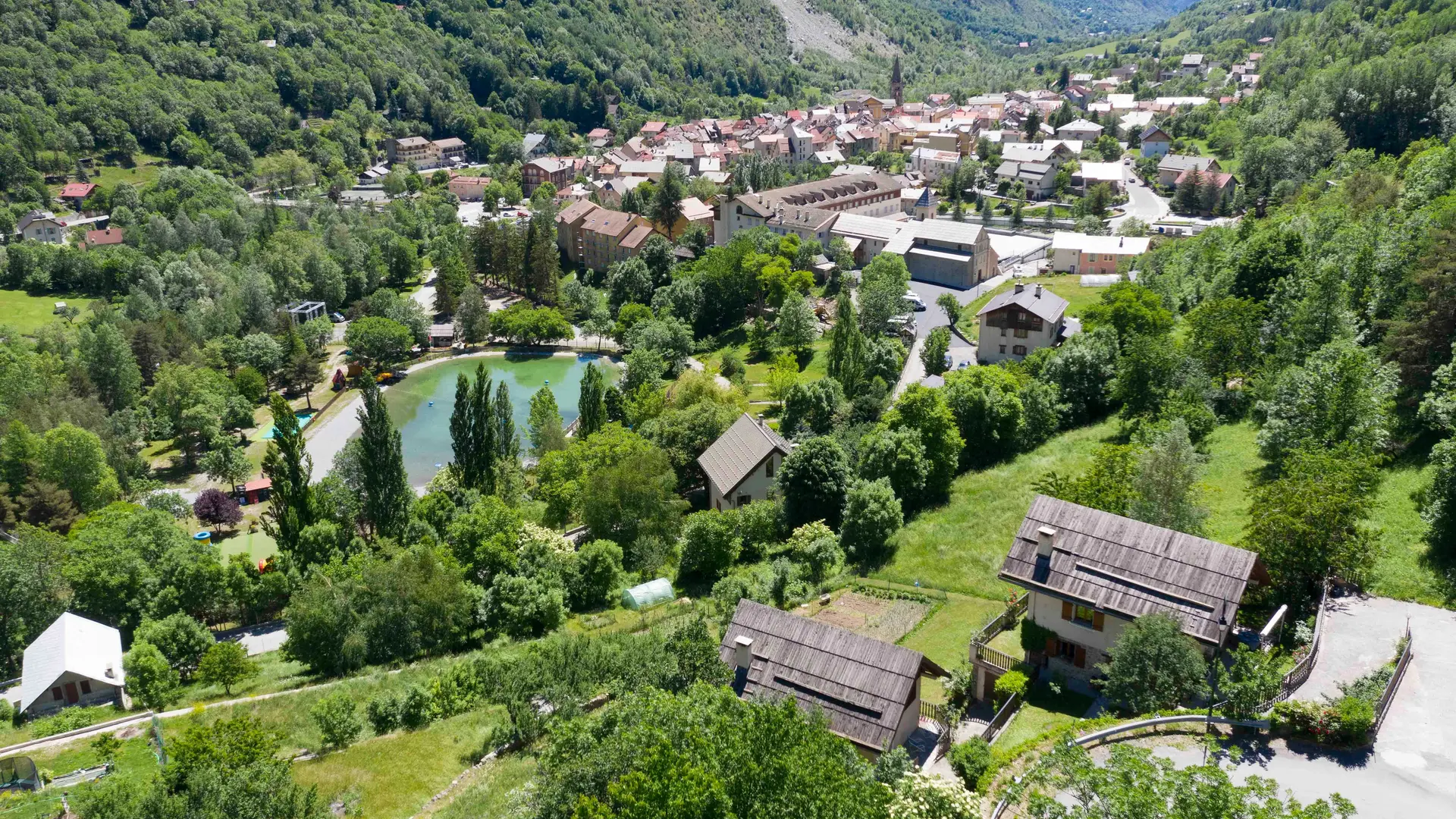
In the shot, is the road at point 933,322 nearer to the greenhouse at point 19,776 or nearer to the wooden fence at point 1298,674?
the wooden fence at point 1298,674

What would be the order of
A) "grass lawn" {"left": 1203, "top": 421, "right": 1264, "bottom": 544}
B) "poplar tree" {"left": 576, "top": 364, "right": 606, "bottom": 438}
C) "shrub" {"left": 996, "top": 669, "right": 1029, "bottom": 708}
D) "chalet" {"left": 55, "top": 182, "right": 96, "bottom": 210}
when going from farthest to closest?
"chalet" {"left": 55, "top": 182, "right": 96, "bottom": 210}
"poplar tree" {"left": 576, "top": 364, "right": 606, "bottom": 438}
"grass lawn" {"left": 1203, "top": 421, "right": 1264, "bottom": 544}
"shrub" {"left": 996, "top": 669, "right": 1029, "bottom": 708}

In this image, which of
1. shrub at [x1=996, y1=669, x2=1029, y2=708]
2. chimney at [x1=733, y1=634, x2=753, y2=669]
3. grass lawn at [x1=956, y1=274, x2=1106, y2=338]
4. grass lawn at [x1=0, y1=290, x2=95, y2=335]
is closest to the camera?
shrub at [x1=996, y1=669, x2=1029, y2=708]

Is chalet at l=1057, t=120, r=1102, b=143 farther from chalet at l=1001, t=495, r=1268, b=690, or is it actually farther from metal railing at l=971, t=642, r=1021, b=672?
metal railing at l=971, t=642, r=1021, b=672

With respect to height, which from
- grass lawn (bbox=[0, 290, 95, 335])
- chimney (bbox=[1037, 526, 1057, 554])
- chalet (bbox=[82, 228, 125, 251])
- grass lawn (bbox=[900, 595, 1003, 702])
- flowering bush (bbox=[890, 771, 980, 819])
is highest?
chimney (bbox=[1037, 526, 1057, 554])

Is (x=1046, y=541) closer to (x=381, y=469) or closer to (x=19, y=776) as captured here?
(x=19, y=776)

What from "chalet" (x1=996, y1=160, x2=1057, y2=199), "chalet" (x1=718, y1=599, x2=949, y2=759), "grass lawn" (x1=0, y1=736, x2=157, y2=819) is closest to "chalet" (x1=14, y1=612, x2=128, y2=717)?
"grass lawn" (x1=0, y1=736, x2=157, y2=819)

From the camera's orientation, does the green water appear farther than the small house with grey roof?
Yes
